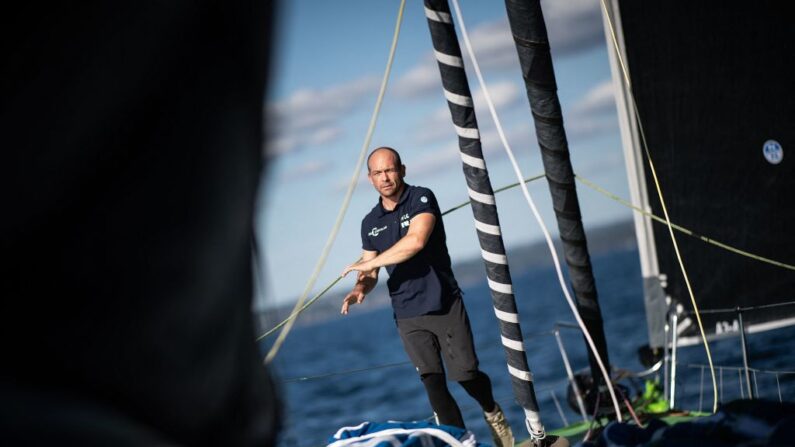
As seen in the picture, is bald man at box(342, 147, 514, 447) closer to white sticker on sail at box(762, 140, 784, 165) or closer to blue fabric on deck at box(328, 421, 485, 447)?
blue fabric on deck at box(328, 421, 485, 447)

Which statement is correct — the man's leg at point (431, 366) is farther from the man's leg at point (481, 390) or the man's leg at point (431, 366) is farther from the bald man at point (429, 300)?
the man's leg at point (481, 390)

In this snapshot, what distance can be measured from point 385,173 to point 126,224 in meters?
3.17

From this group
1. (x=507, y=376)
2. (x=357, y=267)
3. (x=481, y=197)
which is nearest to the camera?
(x=357, y=267)

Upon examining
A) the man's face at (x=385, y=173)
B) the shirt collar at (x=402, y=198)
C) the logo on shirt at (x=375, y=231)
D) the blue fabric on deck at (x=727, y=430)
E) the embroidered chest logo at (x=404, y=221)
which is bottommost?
the blue fabric on deck at (x=727, y=430)

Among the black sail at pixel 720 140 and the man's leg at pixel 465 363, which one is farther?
the black sail at pixel 720 140

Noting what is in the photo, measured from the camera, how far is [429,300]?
13.6ft

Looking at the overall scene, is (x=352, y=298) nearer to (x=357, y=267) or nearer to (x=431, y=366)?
(x=357, y=267)

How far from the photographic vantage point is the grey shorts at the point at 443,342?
412 cm

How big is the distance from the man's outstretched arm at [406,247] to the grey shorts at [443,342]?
16.9 inches

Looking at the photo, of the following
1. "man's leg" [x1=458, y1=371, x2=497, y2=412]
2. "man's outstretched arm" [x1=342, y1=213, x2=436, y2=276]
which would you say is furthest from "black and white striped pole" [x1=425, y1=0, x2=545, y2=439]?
"man's outstretched arm" [x1=342, y1=213, x2=436, y2=276]

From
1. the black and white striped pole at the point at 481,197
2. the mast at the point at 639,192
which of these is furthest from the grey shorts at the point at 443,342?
the mast at the point at 639,192

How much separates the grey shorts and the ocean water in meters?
0.36

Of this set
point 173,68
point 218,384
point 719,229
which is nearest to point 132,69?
point 173,68

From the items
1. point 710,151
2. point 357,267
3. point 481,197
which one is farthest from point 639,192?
point 357,267
